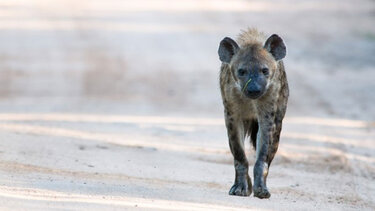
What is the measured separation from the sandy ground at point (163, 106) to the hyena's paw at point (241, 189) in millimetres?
136

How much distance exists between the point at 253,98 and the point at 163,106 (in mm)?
7378

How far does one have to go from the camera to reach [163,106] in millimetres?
15547

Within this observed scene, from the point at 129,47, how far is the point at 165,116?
636 cm

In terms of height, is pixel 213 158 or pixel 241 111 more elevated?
pixel 241 111

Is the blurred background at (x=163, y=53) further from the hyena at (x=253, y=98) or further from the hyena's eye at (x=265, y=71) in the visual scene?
the hyena's eye at (x=265, y=71)

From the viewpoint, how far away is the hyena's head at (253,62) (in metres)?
8.27

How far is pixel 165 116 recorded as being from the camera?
47.6 ft

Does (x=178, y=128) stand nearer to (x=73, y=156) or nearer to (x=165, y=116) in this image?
(x=165, y=116)

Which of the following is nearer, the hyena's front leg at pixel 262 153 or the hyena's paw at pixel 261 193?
the hyena's paw at pixel 261 193

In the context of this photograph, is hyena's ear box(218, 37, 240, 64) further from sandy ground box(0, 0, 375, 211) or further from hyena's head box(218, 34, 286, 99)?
sandy ground box(0, 0, 375, 211)

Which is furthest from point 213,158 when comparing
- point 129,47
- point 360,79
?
point 129,47

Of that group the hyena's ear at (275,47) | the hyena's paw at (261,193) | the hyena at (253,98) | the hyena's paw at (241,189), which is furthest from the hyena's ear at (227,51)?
the hyena's paw at (261,193)

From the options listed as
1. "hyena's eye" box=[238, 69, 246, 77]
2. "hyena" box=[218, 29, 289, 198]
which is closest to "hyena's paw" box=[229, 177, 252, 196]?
"hyena" box=[218, 29, 289, 198]

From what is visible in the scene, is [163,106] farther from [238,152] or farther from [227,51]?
[238,152]
